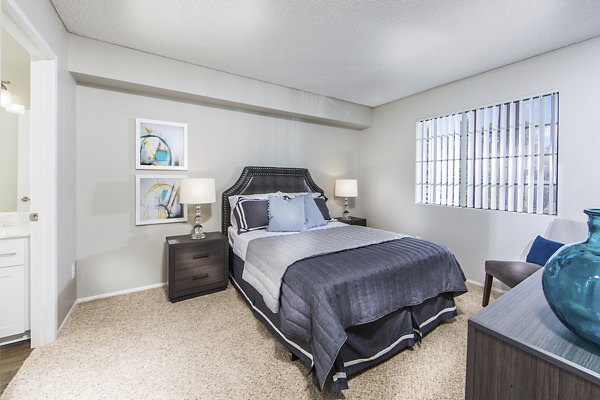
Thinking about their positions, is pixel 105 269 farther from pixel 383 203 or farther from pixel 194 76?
pixel 383 203

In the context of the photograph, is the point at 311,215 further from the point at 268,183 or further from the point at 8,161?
the point at 8,161

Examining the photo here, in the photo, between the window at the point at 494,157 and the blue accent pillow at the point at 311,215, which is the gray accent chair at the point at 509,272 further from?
the blue accent pillow at the point at 311,215

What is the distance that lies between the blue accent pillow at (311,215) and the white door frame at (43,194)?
7.48ft

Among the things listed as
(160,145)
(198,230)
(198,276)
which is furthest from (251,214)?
(160,145)

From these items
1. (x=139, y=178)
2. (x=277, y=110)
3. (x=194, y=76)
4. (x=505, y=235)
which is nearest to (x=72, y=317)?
(x=139, y=178)

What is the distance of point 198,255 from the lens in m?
2.85

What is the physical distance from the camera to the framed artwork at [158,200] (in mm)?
2982

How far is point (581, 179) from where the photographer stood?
2.46 metres

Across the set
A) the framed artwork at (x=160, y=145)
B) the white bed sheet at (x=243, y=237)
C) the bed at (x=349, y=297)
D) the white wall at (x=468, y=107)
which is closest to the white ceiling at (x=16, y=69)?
the framed artwork at (x=160, y=145)

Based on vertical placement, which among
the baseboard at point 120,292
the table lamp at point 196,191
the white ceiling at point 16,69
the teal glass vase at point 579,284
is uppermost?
the white ceiling at point 16,69

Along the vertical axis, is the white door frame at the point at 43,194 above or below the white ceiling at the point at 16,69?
below

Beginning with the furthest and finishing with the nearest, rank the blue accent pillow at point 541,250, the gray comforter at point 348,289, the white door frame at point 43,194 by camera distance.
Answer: the blue accent pillow at point 541,250 → the white door frame at point 43,194 → the gray comforter at point 348,289

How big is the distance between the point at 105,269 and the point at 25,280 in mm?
799

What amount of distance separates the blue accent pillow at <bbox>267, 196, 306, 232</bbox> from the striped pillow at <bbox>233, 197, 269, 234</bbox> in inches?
5.0
